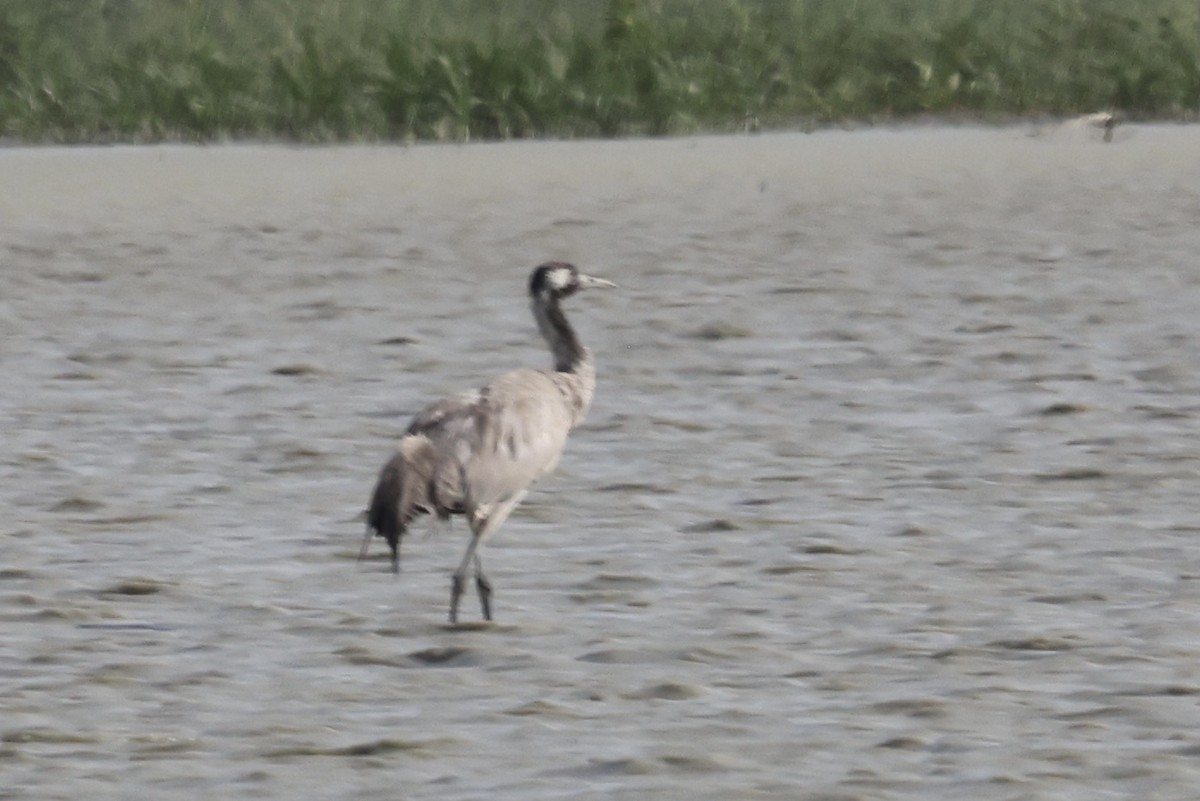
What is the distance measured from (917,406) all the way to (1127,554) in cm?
275

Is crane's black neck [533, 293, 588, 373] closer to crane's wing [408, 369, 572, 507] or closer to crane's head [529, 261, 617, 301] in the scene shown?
crane's head [529, 261, 617, 301]

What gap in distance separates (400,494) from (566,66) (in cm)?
1388

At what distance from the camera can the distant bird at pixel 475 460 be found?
7461 mm

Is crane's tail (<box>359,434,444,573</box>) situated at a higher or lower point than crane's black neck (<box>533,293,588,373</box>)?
lower

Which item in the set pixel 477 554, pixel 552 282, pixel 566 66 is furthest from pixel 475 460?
pixel 566 66

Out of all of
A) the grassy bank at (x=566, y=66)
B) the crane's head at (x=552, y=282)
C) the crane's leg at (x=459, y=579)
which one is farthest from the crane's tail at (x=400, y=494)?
the grassy bank at (x=566, y=66)

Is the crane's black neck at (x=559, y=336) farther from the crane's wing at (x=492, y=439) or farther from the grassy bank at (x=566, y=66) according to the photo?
the grassy bank at (x=566, y=66)

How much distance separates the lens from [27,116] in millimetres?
20859

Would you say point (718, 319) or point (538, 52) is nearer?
point (718, 319)

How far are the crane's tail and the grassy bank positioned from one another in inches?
523

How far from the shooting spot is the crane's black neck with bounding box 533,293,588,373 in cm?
864

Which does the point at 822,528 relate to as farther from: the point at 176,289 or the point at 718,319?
the point at 176,289

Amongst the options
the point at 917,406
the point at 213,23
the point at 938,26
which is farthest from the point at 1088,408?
the point at 213,23

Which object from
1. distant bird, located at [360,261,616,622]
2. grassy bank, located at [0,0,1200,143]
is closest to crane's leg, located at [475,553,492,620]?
distant bird, located at [360,261,616,622]
